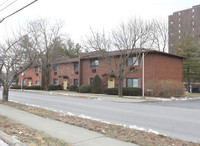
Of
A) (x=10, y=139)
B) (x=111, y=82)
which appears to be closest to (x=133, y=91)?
(x=111, y=82)

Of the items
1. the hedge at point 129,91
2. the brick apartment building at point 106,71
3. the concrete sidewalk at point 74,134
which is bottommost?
the concrete sidewalk at point 74,134

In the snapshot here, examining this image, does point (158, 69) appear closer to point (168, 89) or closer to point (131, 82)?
point (168, 89)

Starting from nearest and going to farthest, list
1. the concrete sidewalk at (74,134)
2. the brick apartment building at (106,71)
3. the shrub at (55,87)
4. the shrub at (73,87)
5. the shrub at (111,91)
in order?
1. the concrete sidewalk at (74,134)
2. the brick apartment building at (106,71)
3. the shrub at (111,91)
4. the shrub at (73,87)
5. the shrub at (55,87)

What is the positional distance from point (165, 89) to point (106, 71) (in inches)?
384

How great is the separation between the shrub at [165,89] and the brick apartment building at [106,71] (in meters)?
0.88

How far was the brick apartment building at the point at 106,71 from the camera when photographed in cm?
2458

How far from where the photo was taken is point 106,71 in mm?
29438

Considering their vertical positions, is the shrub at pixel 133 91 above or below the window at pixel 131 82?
below

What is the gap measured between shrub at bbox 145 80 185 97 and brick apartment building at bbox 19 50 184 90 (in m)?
0.88

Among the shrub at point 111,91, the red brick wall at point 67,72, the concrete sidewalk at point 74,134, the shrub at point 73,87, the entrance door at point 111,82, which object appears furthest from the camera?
the red brick wall at point 67,72

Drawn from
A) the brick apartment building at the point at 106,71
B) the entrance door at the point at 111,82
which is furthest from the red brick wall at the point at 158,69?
the entrance door at the point at 111,82

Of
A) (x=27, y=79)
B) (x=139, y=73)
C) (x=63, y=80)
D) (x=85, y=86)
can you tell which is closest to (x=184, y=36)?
(x=139, y=73)

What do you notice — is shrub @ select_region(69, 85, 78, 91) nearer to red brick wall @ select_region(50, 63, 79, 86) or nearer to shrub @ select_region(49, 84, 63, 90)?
red brick wall @ select_region(50, 63, 79, 86)

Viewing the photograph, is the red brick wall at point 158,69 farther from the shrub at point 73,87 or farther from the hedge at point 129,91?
the shrub at point 73,87
